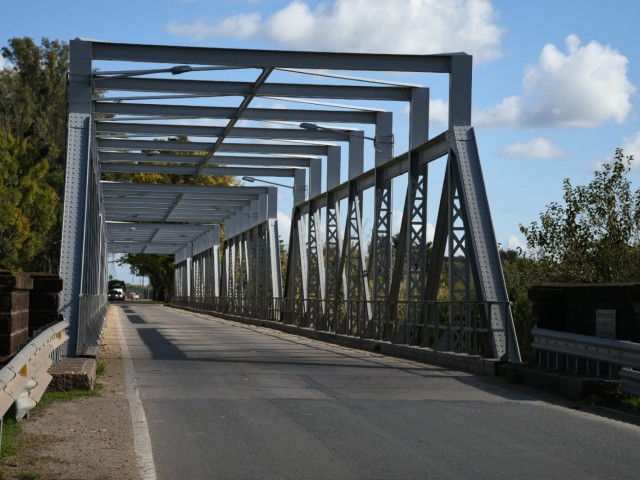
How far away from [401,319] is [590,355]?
12.4 metres

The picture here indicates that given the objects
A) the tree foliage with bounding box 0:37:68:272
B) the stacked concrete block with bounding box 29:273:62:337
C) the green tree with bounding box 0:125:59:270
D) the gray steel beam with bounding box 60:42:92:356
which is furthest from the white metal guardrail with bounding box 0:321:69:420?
the green tree with bounding box 0:125:59:270

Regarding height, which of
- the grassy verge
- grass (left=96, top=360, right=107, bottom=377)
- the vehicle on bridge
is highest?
the vehicle on bridge

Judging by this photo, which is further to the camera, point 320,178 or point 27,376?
point 320,178

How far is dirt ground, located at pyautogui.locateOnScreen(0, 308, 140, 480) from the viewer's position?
7.55 m

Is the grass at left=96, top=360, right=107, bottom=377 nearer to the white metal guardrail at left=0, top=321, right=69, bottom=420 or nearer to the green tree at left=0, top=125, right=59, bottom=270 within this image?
the white metal guardrail at left=0, top=321, right=69, bottom=420

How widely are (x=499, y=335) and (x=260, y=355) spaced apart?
17.3ft

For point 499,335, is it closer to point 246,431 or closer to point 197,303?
point 246,431

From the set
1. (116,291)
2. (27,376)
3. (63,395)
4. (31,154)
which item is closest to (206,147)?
(63,395)

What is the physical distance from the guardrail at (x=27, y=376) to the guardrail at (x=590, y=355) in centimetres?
579

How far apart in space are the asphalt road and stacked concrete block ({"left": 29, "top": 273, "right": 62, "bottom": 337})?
55.2 inches

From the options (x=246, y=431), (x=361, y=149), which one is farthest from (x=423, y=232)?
(x=246, y=431)

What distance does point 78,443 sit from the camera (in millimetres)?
8852

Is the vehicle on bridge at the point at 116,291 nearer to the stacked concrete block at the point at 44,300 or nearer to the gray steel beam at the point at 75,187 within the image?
the gray steel beam at the point at 75,187

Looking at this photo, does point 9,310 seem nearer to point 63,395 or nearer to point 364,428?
point 63,395
